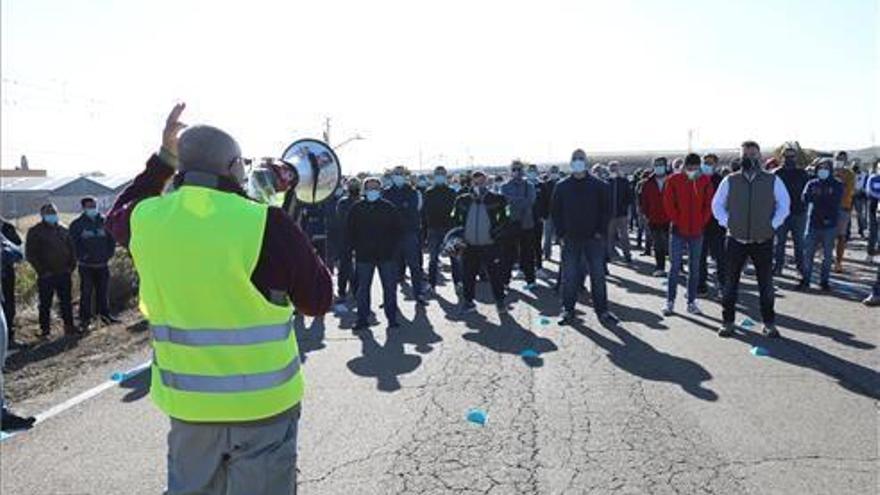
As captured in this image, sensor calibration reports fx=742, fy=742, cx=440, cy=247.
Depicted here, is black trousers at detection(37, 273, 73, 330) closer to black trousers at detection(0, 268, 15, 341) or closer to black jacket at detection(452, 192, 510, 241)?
black trousers at detection(0, 268, 15, 341)

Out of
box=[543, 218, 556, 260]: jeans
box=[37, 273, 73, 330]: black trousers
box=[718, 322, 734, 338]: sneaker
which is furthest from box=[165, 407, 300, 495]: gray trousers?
box=[543, 218, 556, 260]: jeans

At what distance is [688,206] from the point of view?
942 cm

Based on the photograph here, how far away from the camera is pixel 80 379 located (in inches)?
294

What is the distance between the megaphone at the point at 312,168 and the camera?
3.67m

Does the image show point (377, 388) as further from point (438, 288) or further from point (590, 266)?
point (438, 288)

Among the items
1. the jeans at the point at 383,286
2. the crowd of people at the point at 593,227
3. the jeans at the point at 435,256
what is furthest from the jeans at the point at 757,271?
the jeans at the point at 435,256

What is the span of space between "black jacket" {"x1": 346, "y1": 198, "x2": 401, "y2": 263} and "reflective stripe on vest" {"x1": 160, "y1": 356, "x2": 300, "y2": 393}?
6583 mm

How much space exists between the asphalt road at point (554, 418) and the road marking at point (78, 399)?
133 millimetres

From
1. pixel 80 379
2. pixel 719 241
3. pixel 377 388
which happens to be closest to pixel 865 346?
pixel 719 241

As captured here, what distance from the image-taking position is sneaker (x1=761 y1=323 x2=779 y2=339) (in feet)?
26.2

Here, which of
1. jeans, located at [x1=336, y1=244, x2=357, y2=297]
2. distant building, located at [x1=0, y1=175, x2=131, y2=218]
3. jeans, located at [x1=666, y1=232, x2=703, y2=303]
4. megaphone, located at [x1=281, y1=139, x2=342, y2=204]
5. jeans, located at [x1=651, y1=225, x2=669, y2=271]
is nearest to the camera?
megaphone, located at [x1=281, y1=139, x2=342, y2=204]

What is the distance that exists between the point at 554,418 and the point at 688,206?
4.80 m

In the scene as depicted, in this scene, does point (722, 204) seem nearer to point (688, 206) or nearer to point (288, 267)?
point (688, 206)

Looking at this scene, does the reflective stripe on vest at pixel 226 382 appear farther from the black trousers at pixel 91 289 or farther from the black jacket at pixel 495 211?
the black trousers at pixel 91 289
